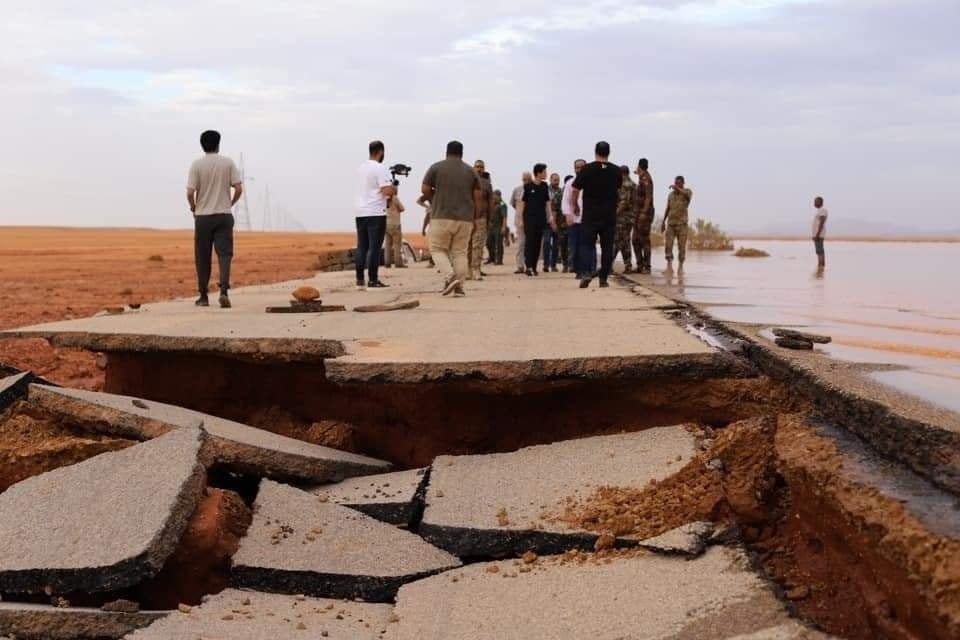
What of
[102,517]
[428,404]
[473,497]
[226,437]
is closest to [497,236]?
[428,404]

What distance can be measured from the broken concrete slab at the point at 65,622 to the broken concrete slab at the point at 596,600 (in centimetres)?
90

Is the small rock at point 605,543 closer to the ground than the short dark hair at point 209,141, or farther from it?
closer to the ground

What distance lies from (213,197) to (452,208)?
2.73 m

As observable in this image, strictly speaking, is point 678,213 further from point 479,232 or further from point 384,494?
point 384,494

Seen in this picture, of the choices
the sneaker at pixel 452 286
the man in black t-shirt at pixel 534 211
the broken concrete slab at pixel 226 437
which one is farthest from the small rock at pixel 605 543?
the man in black t-shirt at pixel 534 211

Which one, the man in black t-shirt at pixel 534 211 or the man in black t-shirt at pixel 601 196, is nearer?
the man in black t-shirt at pixel 601 196

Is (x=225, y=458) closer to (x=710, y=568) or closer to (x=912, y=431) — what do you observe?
(x=710, y=568)

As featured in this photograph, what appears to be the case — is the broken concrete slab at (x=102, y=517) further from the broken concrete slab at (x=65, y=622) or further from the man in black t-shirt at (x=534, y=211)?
the man in black t-shirt at (x=534, y=211)

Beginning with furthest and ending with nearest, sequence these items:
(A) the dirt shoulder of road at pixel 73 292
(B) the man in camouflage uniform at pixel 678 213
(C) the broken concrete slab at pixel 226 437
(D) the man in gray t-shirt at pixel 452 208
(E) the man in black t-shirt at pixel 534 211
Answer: (B) the man in camouflage uniform at pixel 678 213 < (E) the man in black t-shirt at pixel 534 211 < (D) the man in gray t-shirt at pixel 452 208 < (A) the dirt shoulder of road at pixel 73 292 < (C) the broken concrete slab at pixel 226 437

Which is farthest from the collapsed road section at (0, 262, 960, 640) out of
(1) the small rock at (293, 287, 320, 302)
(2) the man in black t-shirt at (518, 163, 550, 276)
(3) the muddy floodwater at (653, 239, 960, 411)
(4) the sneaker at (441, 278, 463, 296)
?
(2) the man in black t-shirt at (518, 163, 550, 276)

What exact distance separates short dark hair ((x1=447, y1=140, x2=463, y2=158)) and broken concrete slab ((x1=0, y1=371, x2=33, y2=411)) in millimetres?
6739

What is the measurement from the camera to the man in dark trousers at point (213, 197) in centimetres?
939

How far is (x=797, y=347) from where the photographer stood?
5.31 m

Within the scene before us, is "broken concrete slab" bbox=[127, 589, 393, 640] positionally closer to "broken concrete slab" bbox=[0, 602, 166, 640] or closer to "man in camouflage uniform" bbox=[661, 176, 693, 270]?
"broken concrete slab" bbox=[0, 602, 166, 640]
